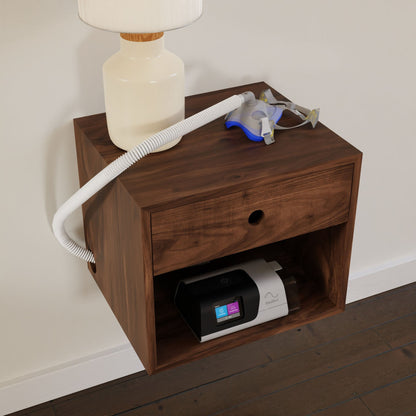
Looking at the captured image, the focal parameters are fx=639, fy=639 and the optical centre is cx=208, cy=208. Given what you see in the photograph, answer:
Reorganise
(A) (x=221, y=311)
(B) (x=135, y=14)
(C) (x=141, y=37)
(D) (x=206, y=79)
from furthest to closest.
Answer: (D) (x=206, y=79) → (A) (x=221, y=311) → (C) (x=141, y=37) → (B) (x=135, y=14)

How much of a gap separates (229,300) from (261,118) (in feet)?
1.33

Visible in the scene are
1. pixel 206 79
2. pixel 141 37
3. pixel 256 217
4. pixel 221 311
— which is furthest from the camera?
pixel 206 79

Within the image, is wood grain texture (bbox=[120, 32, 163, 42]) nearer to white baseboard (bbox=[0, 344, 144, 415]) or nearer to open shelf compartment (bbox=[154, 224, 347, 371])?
open shelf compartment (bbox=[154, 224, 347, 371])

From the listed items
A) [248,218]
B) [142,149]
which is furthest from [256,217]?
[142,149]

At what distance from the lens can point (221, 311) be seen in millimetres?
1395

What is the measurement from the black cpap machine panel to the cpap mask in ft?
1.11

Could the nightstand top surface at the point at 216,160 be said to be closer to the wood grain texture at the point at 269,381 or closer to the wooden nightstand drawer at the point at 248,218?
the wooden nightstand drawer at the point at 248,218

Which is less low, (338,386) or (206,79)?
(206,79)

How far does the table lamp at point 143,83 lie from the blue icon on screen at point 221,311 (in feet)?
1.22

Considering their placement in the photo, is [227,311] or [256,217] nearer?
[256,217]

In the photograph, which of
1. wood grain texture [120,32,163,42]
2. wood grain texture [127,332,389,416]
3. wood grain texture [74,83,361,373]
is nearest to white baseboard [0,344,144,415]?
wood grain texture [127,332,389,416]

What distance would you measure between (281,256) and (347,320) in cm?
68

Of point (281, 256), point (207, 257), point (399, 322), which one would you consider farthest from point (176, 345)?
point (399, 322)

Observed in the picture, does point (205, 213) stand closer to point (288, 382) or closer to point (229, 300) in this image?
point (229, 300)
